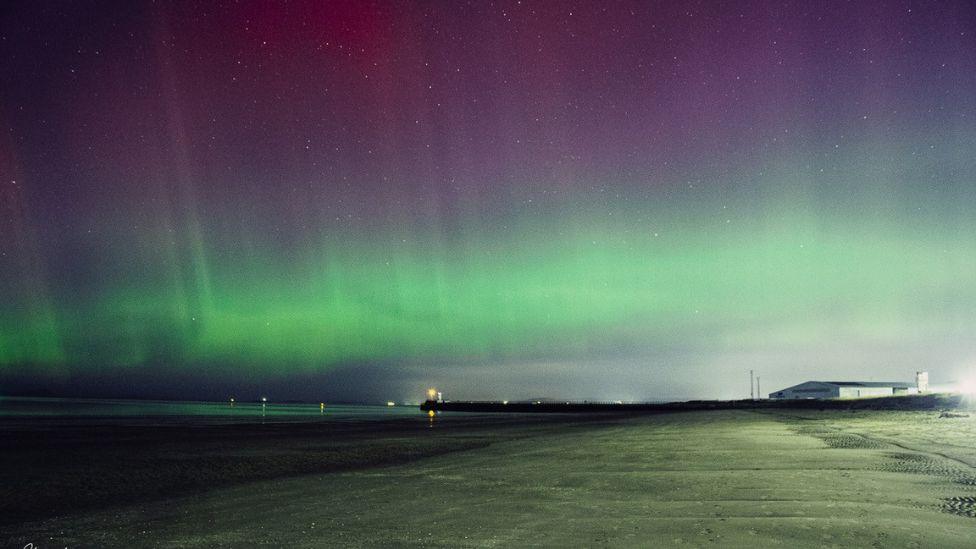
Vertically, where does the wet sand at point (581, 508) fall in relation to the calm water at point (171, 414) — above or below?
above

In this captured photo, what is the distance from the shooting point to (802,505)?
7863 mm

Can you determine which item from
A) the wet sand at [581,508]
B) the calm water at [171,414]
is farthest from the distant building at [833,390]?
the wet sand at [581,508]

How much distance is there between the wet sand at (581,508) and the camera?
6539 mm

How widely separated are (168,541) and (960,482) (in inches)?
438

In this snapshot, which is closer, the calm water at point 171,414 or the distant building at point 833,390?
the calm water at point 171,414

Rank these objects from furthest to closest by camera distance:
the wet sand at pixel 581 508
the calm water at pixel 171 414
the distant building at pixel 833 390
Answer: the distant building at pixel 833 390 < the calm water at pixel 171 414 < the wet sand at pixel 581 508

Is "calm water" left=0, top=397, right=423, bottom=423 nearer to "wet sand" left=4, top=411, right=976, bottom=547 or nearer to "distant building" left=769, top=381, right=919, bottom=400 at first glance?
"wet sand" left=4, top=411, right=976, bottom=547

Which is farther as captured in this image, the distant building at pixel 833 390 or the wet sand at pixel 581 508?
the distant building at pixel 833 390

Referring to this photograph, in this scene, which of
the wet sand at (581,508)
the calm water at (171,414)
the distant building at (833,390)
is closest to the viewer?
the wet sand at (581,508)

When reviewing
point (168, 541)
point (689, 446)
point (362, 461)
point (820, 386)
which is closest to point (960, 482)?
point (689, 446)

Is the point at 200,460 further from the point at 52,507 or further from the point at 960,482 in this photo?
the point at 960,482

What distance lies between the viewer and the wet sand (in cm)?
654

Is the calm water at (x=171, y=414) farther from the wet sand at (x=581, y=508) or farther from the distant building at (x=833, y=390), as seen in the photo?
the distant building at (x=833, y=390)

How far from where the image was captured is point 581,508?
828 cm
